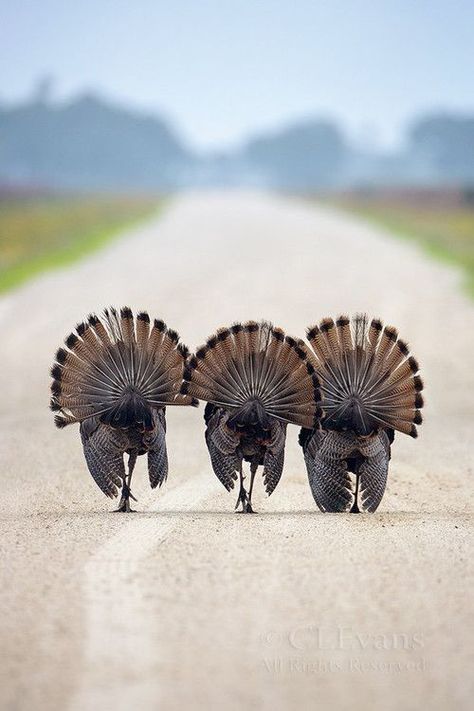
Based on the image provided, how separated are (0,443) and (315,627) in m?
6.68

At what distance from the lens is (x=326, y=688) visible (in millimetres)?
5219

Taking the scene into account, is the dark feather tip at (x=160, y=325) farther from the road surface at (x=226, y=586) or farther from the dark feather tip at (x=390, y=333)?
the dark feather tip at (x=390, y=333)

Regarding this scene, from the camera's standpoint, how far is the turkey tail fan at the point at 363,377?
26.8 ft

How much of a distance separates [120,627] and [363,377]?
113 inches

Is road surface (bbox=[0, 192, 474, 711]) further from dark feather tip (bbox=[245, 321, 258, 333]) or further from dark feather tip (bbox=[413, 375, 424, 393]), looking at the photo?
dark feather tip (bbox=[245, 321, 258, 333])

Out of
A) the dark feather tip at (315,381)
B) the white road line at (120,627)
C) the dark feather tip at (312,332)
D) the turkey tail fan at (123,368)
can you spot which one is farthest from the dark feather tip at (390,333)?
the white road line at (120,627)

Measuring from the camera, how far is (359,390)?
825cm

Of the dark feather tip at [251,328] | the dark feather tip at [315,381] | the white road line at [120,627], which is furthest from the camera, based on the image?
the dark feather tip at [315,381]

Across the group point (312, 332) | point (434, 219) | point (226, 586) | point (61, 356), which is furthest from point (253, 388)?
point (434, 219)

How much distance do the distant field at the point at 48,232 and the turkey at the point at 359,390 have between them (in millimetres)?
19931

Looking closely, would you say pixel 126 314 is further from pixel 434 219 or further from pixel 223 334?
pixel 434 219

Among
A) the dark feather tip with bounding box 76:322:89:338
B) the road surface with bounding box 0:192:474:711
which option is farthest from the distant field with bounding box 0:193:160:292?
the dark feather tip with bounding box 76:322:89:338

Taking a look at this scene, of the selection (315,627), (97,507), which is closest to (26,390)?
(97,507)

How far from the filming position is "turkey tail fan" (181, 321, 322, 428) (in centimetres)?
791
